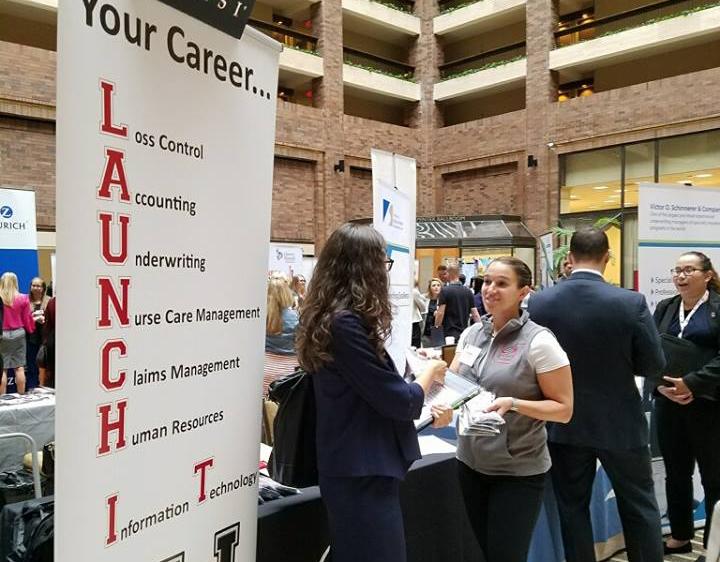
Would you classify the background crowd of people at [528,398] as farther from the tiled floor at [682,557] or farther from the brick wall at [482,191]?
the brick wall at [482,191]

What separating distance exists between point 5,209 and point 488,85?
14.6 m

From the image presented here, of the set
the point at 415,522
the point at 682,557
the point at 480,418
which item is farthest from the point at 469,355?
the point at 682,557

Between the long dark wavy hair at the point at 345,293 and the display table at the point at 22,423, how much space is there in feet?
9.60

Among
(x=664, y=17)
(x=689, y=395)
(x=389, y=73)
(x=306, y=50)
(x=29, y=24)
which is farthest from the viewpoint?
(x=389, y=73)

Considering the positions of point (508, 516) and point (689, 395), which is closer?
point (508, 516)

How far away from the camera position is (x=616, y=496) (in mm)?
2824

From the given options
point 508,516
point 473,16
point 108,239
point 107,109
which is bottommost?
point 508,516

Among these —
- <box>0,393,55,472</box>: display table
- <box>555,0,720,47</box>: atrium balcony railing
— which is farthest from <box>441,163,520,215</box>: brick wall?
<box>0,393,55,472</box>: display table

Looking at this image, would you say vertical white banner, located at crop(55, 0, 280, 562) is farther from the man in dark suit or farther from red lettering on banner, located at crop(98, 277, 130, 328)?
the man in dark suit

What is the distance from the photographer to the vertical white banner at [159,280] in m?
1.30

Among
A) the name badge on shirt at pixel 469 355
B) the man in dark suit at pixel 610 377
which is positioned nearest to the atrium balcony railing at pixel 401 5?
the man in dark suit at pixel 610 377

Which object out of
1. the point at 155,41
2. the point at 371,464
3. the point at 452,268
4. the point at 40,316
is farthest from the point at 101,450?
the point at 452,268

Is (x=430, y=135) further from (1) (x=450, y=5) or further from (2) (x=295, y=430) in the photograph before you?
(2) (x=295, y=430)

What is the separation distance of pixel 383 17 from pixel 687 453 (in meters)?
17.7
